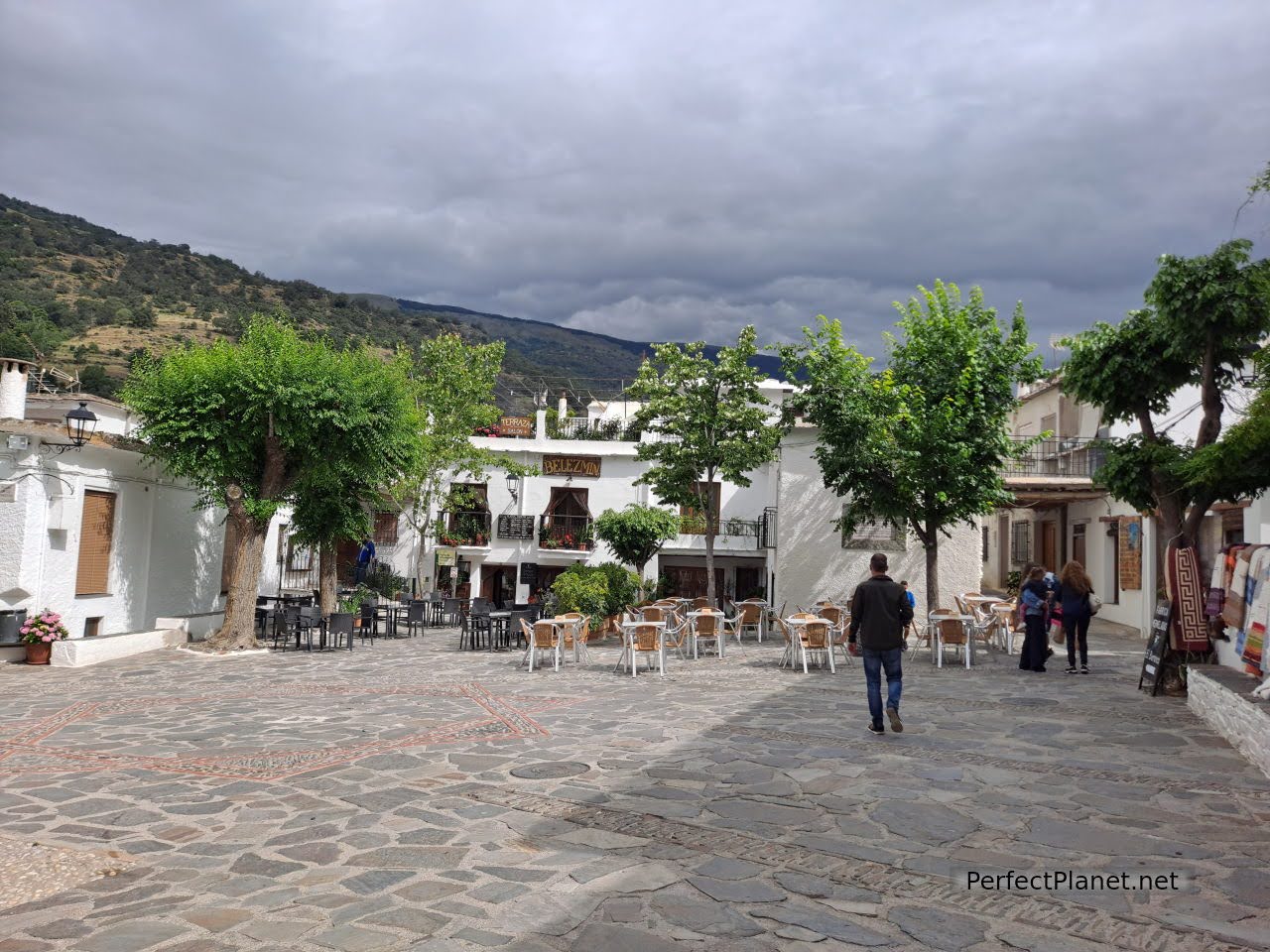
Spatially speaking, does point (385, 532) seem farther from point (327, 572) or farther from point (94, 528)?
point (94, 528)

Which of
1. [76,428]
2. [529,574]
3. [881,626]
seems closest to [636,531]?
[529,574]

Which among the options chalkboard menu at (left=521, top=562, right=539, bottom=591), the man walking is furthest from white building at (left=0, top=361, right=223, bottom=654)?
chalkboard menu at (left=521, top=562, right=539, bottom=591)

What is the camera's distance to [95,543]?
1522cm

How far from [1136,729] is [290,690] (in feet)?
32.4

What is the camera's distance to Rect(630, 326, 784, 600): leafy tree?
1952cm

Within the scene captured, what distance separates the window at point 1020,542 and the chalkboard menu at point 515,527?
1671 centimetres

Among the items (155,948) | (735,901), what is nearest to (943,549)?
(735,901)

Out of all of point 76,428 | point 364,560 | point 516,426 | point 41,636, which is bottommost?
point 41,636

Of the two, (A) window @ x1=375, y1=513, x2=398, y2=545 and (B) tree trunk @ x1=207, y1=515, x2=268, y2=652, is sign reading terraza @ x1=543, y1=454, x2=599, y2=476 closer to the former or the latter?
(A) window @ x1=375, y1=513, x2=398, y2=545

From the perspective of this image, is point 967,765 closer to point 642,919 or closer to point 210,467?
point 642,919

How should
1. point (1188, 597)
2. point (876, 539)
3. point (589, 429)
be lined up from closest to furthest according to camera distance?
point (1188, 597)
point (876, 539)
point (589, 429)

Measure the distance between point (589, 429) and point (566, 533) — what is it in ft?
13.8

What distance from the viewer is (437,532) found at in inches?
1120

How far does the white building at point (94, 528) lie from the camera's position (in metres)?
13.5
